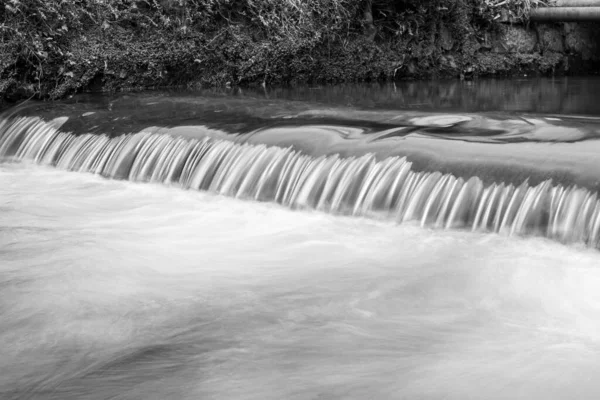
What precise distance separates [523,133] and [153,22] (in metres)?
4.90

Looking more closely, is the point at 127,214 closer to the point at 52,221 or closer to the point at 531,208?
the point at 52,221

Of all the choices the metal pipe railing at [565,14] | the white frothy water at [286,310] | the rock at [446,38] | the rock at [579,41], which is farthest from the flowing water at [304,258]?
the rock at [579,41]

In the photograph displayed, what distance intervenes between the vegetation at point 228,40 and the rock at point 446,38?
0.01 m

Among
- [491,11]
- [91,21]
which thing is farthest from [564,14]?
[91,21]

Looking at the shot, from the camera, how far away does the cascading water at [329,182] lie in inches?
162

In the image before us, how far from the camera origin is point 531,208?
13.7ft

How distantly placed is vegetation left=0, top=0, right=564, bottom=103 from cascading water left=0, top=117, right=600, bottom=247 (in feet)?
4.81

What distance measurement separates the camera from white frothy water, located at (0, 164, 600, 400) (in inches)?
108

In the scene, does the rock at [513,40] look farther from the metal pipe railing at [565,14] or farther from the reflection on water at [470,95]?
the reflection on water at [470,95]

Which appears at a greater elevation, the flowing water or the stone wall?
the stone wall

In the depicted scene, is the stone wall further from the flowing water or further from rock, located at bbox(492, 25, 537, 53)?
the flowing water

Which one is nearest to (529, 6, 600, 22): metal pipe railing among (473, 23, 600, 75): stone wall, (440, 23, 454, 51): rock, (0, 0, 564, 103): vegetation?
(0, 0, 564, 103): vegetation

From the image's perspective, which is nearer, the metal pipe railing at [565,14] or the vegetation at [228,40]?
the vegetation at [228,40]

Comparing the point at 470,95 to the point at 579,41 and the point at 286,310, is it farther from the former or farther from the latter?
the point at 286,310
